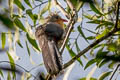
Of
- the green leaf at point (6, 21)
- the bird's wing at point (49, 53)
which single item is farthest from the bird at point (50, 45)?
the green leaf at point (6, 21)

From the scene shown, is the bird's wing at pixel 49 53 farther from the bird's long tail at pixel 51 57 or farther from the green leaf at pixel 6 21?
the green leaf at pixel 6 21

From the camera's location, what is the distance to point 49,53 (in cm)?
208

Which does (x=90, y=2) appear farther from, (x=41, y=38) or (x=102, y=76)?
(x=41, y=38)

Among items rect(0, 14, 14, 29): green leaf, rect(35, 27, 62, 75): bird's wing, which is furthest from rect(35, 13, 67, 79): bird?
rect(0, 14, 14, 29): green leaf

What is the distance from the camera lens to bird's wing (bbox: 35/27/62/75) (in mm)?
1674

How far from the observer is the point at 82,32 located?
2.19 meters

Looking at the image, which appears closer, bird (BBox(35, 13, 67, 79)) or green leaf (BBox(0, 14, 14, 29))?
green leaf (BBox(0, 14, 14, 29))

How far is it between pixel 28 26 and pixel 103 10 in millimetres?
682

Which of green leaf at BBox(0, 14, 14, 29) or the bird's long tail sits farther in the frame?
the bird's long tail

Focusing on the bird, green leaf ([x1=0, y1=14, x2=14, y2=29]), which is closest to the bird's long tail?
the bird

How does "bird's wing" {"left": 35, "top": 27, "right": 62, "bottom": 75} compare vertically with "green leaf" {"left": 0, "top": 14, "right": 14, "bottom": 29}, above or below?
below

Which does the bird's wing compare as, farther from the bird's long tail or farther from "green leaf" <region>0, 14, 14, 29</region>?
"green leaf" <region>0, 14, 14, 29</region>

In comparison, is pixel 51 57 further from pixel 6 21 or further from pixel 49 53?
pixel 6 21

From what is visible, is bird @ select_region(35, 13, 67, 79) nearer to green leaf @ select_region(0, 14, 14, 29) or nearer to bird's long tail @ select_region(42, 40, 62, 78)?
bird's long tail @ select_region(42, 40, 62, 78)
